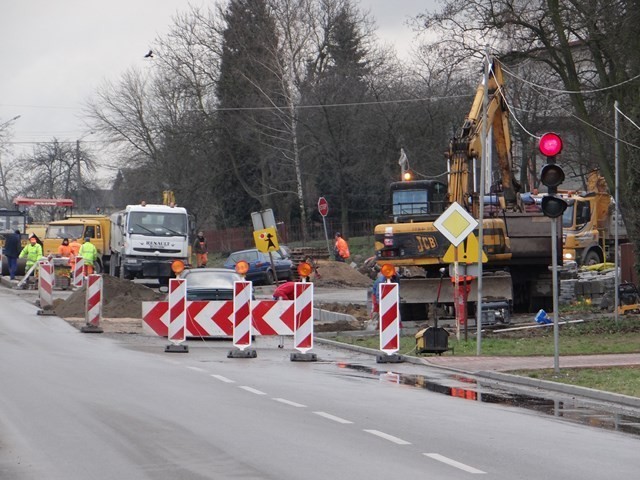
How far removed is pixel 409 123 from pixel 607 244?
62.6 ft

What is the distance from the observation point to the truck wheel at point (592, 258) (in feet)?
134

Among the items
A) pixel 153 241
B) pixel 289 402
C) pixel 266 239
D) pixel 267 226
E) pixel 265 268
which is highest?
pixel 267 226

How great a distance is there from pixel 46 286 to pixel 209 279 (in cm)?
755

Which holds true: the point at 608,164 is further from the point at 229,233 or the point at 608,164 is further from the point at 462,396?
the point at 229,233

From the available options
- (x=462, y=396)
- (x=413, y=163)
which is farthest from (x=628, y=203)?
(x=413, y=163)

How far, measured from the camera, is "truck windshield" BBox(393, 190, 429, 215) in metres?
31.1

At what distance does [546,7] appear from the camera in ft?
108

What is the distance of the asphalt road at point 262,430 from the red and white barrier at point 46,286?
13.0 m

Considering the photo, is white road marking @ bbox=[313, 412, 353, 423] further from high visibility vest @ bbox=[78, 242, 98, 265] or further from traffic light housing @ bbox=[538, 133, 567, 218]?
high visibility vest @ bbox=[78, 242, 98, 265]

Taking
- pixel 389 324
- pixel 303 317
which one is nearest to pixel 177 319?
pixel 303 317

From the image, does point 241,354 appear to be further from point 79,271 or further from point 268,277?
point 268,277

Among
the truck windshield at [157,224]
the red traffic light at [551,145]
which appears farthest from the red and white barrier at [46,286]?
the red traffic light at [551,145]

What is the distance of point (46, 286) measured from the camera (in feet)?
102

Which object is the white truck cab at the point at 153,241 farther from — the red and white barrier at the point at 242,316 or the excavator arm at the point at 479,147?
the red and white barrier at the point at 242,316
